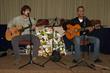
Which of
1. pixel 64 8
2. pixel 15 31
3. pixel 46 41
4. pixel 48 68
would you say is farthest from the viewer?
pixel 64 8

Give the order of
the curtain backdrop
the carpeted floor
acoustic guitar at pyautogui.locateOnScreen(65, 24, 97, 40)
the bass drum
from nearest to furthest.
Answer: the carpeted floor, acoustic guitar at pyautogui.locateOnScreen(65, 24, 97, 40), the bass drum, the curtain backdrop

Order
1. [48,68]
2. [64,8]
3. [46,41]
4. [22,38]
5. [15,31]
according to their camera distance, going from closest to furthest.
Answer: [48,68] < [22,38] < [15,31] < [46,41] < [64,8]

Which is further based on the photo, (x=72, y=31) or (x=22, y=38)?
(x=72, y=31)

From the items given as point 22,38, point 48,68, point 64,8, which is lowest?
Answer: point 48,68

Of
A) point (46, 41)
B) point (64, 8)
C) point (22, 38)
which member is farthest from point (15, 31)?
point (64, 8)

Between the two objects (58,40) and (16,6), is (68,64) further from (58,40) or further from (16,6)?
(16,6)

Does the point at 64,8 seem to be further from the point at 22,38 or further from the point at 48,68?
the point at 48,68

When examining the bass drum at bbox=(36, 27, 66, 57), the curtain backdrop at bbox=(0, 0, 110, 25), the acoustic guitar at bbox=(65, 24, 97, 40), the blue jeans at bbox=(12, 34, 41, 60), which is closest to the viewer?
the blue jeans at bbox=(12, 34, 41, 60)

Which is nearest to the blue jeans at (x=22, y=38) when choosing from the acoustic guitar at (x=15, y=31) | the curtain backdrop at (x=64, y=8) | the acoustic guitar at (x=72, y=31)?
Result: the acoustic guitar at (x=15, y=31)

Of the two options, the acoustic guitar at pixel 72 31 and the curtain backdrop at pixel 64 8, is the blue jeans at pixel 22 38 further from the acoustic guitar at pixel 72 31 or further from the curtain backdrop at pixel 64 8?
the curtain backdrop at pixel 64 8

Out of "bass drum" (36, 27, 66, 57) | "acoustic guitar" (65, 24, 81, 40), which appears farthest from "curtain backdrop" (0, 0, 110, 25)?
"acoustic guitar" (65, 24, 81, 40)

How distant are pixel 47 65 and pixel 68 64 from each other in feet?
1.35

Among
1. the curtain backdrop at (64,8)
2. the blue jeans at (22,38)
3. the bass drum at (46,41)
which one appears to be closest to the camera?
the blue jeans at (22,38)

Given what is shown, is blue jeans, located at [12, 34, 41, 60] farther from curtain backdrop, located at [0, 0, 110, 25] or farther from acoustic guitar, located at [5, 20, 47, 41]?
curtain backdrop, located at [0, 0, 110, 25]
